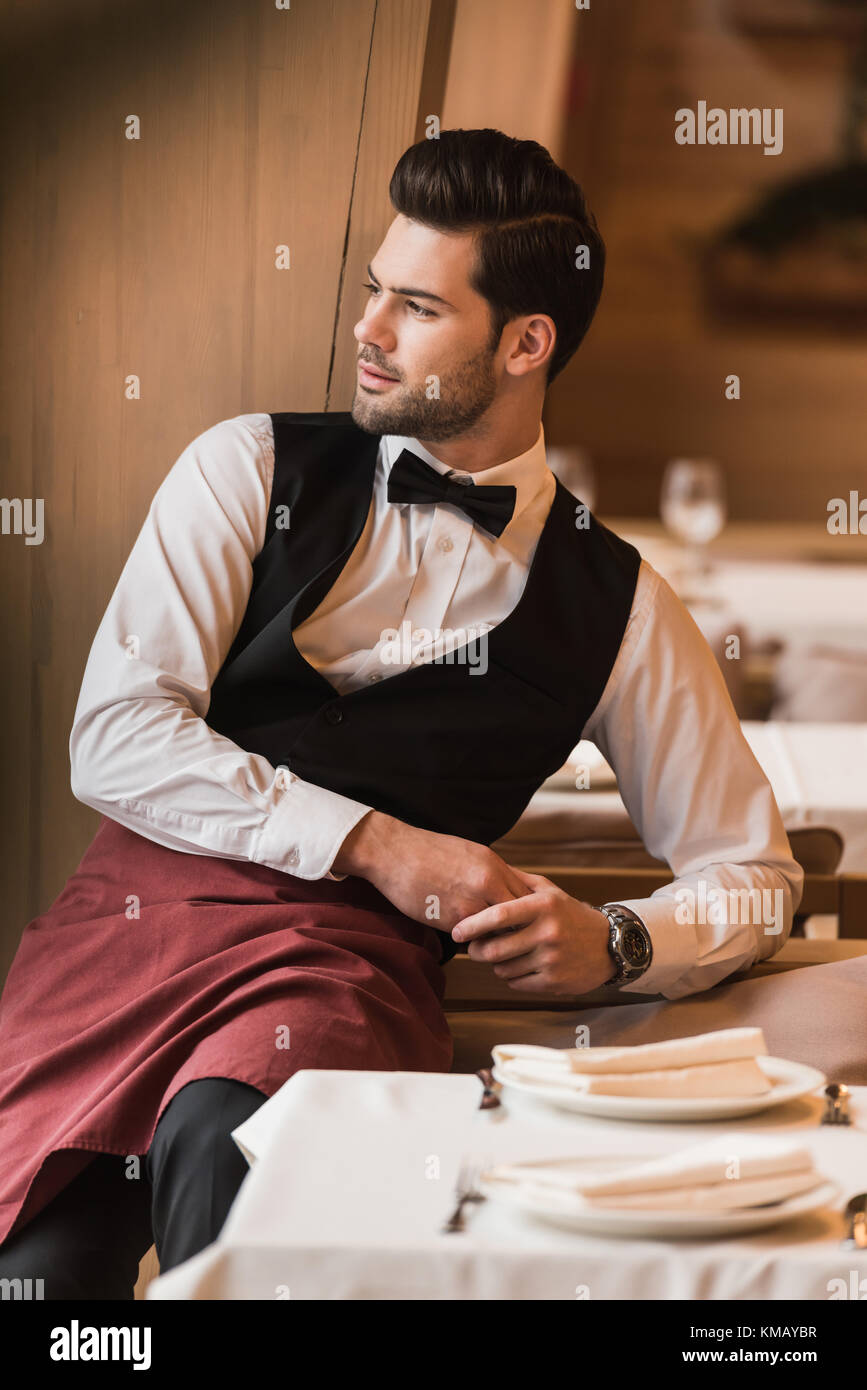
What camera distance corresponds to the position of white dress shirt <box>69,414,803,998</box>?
1393 millimetres

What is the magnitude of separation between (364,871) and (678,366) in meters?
6.12

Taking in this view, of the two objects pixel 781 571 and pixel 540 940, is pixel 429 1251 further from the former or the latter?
pixel 781 571

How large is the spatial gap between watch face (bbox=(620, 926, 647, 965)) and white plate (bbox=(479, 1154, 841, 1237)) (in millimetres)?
711

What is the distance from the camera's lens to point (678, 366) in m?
7.07

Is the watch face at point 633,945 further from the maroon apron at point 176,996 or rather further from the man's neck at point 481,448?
the man's neck at point 481,448

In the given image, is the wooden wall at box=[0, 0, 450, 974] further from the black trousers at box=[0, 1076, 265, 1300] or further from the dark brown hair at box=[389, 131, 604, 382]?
the black trousers at box=[0, 1076, 265, 1300]

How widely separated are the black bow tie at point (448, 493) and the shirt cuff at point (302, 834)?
410 mm

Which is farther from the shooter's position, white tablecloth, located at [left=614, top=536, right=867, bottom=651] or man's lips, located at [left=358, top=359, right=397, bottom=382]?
white tablecloth, located at [left=614, top=536, right=867, bottom=651]

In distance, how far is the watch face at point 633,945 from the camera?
147 centimetres

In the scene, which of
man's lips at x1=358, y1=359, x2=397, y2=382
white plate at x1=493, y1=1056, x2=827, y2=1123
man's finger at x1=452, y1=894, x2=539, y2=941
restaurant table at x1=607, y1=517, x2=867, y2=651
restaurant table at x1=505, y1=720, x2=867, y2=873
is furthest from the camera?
restaurant table at x1=607, y1=517, x2=867, y2=651

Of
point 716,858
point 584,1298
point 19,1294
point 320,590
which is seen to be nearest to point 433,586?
point 320,590

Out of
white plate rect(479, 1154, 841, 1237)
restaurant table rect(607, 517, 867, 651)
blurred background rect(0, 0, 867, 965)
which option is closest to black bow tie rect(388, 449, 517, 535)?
blurred background rect(0, 0, 867, 965)

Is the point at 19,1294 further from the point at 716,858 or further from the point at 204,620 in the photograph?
the point at 716,858

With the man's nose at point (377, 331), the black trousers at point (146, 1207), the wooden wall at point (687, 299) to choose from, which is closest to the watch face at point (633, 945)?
the black trousers at point (146, 1207)
